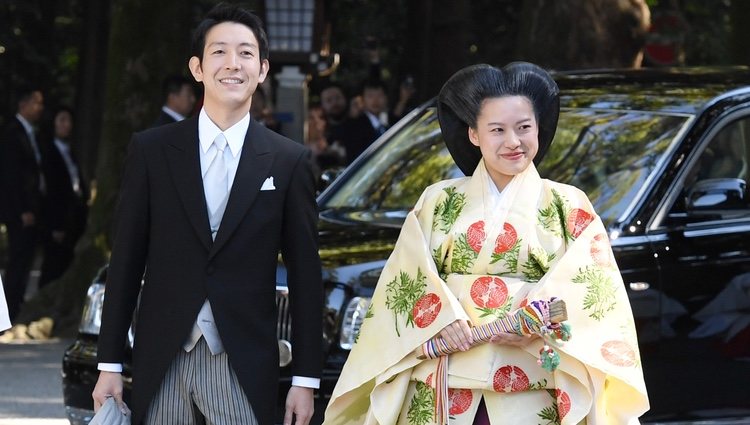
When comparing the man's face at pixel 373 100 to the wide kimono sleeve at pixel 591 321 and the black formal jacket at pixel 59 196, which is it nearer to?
the black formal jacket at pixel 59 196

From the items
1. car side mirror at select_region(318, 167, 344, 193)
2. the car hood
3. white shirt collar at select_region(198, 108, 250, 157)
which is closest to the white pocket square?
white shirt collar at select_region(198, 108, 250, 157)

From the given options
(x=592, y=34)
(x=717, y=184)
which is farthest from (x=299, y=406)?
(x=592, y=34)

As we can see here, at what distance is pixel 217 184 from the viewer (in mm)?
3982

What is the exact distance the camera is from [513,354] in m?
3.90

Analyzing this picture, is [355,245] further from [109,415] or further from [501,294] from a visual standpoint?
[109,415]

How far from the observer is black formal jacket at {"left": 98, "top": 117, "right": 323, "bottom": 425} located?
12.7 feet

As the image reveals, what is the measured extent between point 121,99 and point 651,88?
20.9ft

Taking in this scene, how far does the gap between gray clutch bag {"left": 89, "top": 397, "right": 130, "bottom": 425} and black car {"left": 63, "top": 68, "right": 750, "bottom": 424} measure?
1.61 m

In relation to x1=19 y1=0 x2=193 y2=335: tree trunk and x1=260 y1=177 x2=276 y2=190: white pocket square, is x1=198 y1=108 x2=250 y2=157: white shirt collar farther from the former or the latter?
x1=19 y1=0 x2=193 y2=335: tree trunk

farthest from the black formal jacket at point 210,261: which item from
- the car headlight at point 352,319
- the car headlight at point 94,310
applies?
the car headlight at point 94,310

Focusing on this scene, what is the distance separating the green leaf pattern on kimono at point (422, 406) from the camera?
3.96 metres

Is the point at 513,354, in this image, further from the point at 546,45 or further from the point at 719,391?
the point at 546,45

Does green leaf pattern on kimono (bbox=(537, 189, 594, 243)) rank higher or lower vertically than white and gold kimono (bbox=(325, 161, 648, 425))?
higher

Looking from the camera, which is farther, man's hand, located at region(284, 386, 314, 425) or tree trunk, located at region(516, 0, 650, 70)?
tree trunk, located at region(516, 0, 650, 70)
